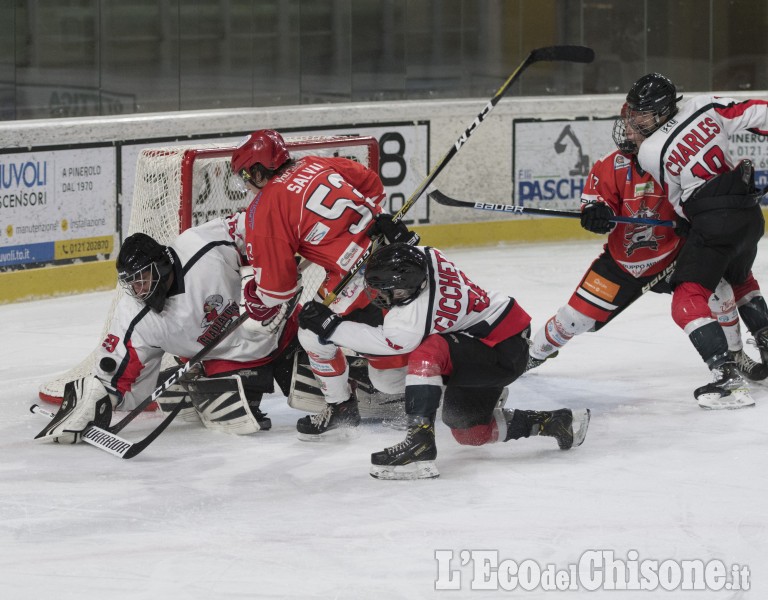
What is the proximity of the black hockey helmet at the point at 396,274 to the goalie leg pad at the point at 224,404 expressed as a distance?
693 millimetres

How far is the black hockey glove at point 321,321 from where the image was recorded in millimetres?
3633

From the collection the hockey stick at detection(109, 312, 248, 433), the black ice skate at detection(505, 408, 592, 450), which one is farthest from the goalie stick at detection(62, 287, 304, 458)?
the black ice skate at detection(505, 408, 592, 450)

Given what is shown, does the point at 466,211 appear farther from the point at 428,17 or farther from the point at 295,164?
the point at 295,164

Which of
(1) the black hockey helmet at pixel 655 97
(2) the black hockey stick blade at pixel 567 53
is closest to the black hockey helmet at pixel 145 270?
(2) the black hockey stick blade at pixel 567 53

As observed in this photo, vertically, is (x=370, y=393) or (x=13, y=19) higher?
(x=13, y=19)

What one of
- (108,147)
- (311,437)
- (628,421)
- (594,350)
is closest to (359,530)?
(311,437)

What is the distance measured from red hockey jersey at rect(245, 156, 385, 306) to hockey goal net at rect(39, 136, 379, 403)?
2.22 feet

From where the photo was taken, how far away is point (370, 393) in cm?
425

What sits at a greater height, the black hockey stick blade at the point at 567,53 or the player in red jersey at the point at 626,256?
the black hockey stick blade at the point at 567,53

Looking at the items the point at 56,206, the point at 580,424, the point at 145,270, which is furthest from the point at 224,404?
the point at 56,206

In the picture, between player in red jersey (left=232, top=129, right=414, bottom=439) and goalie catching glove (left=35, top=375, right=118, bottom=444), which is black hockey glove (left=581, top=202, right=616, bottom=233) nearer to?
player in red jersey (left=232, top=129, right=414, bottom=439)

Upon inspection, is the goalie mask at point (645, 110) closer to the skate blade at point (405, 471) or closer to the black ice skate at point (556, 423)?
the black ice skate at point (556, 423)

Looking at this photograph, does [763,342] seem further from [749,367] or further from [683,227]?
[683,227]

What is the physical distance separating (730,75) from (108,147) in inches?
176
